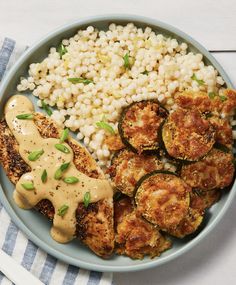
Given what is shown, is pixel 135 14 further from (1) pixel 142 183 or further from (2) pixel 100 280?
(2) pixel 100 280

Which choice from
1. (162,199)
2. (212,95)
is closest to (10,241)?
(162,199)

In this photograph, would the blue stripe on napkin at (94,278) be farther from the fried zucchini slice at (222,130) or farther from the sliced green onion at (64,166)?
the fried zucchini slice at (222,130)

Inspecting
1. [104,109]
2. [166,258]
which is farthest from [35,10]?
[166,258]

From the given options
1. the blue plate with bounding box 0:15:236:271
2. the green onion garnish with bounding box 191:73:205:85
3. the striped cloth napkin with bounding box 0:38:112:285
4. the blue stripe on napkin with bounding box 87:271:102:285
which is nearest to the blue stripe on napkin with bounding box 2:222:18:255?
the striped cloth napkin with bounding box 0:38:112:285

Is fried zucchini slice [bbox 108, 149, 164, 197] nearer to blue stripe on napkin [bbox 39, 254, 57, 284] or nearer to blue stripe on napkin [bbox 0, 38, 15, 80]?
blue stripe on napkin [bbox 39, 254, 57, 284]

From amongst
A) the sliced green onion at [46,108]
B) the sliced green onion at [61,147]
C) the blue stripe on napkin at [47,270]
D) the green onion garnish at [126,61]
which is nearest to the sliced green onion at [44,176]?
the sliced green onion at [61,147]

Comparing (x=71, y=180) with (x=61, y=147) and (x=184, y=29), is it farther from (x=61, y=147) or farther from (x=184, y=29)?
(x=184, y=29)
